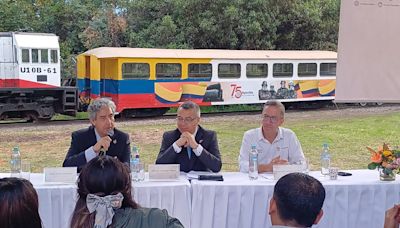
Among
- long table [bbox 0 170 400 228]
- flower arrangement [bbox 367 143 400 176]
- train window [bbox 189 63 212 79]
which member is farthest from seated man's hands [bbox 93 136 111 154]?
train window [bbox 189 63 212 79]

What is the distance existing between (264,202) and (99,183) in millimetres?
1617

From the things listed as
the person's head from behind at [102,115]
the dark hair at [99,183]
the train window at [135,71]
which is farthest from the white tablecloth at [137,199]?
the train window at [135,71]

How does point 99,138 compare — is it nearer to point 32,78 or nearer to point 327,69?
point 32,78

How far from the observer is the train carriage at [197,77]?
1447 centimetres

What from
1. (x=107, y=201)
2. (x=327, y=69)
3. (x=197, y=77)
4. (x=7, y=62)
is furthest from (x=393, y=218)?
(x=327, y=69)

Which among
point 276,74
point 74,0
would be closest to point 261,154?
point 276,74

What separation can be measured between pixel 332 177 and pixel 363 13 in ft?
3.80

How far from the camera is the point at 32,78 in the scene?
1318cm

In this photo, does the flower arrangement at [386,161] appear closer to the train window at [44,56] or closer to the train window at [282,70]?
→ the train window at [44,56]

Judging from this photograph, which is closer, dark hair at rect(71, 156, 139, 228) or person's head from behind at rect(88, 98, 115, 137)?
dark hair at rect(71, 156, 139, 228)

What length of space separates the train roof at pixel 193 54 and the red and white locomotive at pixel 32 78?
174 cm

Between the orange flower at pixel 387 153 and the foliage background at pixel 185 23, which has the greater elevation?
the foliage background at pixel 185 23

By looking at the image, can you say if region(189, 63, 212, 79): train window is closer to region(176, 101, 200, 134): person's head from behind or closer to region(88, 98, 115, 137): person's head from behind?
region(176, 101, 200, 134): person's head from behind

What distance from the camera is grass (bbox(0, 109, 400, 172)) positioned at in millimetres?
8211
